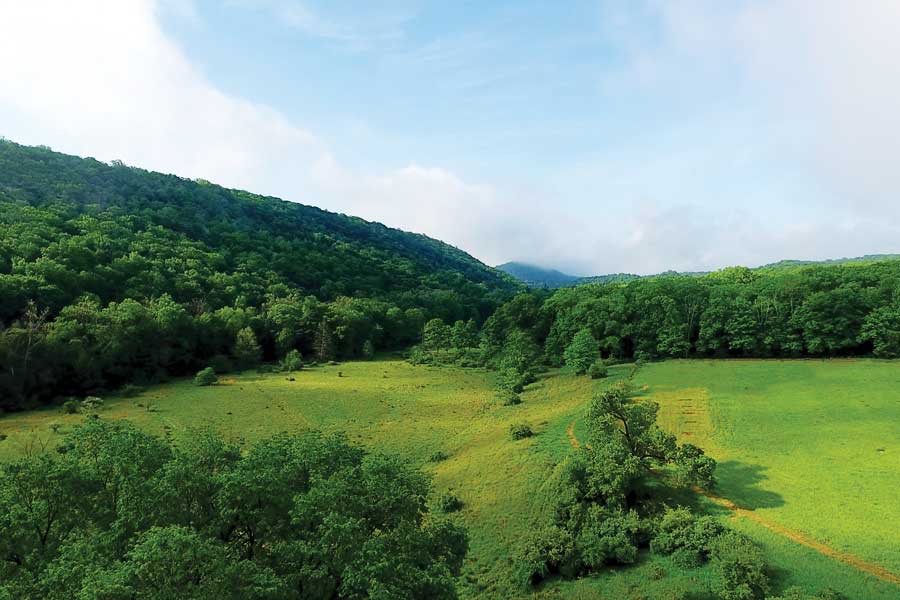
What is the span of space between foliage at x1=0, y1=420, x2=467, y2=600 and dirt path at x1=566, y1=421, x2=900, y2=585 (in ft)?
70.4

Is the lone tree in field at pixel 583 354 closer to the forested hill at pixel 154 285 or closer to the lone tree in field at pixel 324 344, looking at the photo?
the forested hill at pixel 154 285

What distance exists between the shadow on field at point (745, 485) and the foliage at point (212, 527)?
23.6m

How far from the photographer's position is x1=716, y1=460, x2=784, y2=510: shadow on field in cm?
3438

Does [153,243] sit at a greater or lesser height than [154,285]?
greater

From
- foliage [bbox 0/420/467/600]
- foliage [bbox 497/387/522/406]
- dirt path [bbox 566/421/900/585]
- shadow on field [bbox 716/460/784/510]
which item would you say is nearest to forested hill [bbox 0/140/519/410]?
foliage [bbox 497/387/522/406]

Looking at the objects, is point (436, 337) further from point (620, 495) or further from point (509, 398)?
point (620, 495)

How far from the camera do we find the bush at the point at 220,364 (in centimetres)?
8838

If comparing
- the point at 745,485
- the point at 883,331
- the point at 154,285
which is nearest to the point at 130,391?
the point at 154,285

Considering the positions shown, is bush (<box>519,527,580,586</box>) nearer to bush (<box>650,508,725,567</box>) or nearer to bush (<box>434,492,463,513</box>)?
bush (<box>650,508,725,567</box>)

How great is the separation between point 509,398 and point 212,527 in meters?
51.0

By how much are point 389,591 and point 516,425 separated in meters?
37.0

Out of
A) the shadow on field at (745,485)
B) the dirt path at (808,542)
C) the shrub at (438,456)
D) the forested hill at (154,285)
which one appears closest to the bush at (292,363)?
the forested hill at (154,285)

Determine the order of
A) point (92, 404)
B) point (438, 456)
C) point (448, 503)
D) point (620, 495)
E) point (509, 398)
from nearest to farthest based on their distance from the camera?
point (620, 495) → point (448, 503) → point (438, 456) → point (92, 404) → point (509, 398)

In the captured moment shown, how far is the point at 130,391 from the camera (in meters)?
70.4
